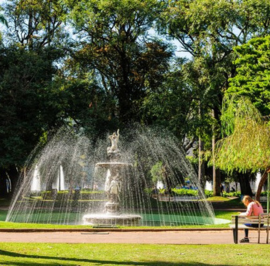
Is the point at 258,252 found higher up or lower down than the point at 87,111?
lower down

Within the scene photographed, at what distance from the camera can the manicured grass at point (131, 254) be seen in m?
9.72

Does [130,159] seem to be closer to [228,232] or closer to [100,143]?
[100,143]

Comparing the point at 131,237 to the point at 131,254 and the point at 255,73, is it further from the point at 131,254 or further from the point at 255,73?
the point at 255,73

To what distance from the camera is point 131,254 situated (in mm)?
10805

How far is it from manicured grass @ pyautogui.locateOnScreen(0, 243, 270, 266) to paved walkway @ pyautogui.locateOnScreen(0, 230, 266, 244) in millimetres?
1863

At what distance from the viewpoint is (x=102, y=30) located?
39906 mm

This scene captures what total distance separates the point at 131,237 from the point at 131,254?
4787 mm

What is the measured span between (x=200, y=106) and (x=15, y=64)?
13661 millimetres

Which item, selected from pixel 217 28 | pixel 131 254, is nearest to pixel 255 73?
pixel 217 28


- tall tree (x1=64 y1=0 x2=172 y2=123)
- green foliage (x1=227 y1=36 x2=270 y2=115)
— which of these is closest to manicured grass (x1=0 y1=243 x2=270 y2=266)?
green foliage (x1=227 y1=36 x2=270 y2=115)

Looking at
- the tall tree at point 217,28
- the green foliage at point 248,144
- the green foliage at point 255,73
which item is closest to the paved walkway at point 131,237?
the green foliage at point 248,144

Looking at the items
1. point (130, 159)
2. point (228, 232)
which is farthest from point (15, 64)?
point (228, 232)

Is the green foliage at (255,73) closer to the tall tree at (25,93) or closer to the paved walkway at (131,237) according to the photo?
the tall tree at (25,93)

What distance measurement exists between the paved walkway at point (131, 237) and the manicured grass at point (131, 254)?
186 cm
